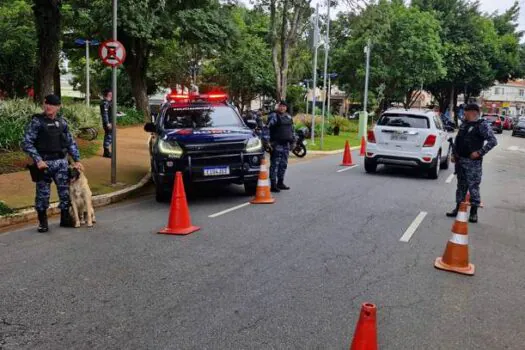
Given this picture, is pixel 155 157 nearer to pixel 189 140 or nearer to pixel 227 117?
pixel 189 140

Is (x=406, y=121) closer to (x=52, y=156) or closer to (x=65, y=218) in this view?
(x=65, y=218)

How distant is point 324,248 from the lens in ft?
21.7

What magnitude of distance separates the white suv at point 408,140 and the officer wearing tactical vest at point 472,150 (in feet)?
15.7

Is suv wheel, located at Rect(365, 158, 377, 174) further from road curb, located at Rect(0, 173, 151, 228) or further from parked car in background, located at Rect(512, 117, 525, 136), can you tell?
parked car in background, located at Rect(512, 117, 525, 136)

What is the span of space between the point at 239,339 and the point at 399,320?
1.38 metres

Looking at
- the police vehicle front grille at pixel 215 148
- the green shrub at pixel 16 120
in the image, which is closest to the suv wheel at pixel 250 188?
the police vehicle front grille at pixel 215 148

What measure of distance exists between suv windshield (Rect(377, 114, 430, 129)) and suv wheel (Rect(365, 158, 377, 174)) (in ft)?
3.34

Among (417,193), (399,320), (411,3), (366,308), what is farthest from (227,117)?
(411,3)

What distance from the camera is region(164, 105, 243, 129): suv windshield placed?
10414 mm

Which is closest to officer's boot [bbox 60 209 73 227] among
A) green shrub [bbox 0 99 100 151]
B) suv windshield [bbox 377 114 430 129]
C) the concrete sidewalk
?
the concrete sidewalk

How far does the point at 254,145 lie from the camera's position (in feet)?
32.5

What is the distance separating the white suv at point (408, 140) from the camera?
44.0ft

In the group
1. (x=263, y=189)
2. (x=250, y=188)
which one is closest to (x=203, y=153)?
(x=263, y=189)

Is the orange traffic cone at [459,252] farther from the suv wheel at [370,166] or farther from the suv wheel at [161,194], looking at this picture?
the suv wheel at [370,166]
